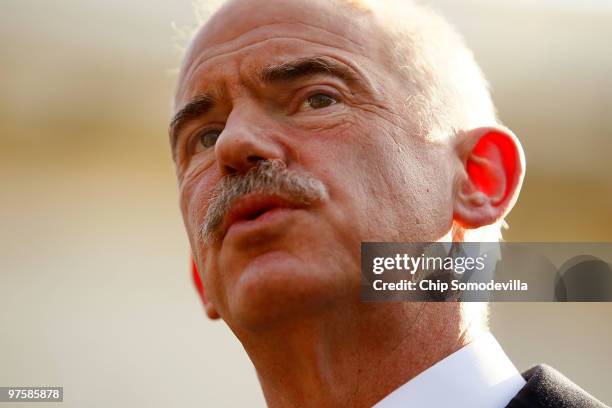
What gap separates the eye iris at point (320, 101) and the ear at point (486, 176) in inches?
14.5

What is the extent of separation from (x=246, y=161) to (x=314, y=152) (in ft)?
0.52

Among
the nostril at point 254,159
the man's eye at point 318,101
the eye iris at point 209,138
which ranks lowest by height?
the nostril at point 254,159

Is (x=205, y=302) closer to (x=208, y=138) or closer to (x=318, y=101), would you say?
(x=208, y=138)

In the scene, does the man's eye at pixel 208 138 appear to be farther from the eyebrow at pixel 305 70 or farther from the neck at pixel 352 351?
the neck at pixel 352 351

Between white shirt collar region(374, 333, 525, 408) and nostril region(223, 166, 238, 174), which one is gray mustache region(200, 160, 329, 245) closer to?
nostril region(223, 166, 238, 174)

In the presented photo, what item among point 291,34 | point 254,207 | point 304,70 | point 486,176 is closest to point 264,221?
point 254,207

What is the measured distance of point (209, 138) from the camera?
7.96ft

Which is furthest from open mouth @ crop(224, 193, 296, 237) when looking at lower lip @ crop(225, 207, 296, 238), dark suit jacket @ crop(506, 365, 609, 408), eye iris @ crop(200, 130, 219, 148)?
dark suit jacket @ crop(506, 365, 609, 408)

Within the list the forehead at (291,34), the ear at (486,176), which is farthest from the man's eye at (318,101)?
the ear at (486,176)

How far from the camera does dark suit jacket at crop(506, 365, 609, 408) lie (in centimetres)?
195

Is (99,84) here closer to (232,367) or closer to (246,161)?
(232,367)

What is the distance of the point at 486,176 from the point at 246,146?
69cm

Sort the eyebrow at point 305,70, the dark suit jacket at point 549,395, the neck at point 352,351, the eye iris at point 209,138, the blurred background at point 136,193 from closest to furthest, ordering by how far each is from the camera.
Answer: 1. the dark suit jacket at point 549,395
2. the neck at point 352,351
3. the eyebrow at point 305,70
4. the eye iris at point 209,138
5. the blurred background at point 136,193

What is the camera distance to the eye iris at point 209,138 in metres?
2.40
